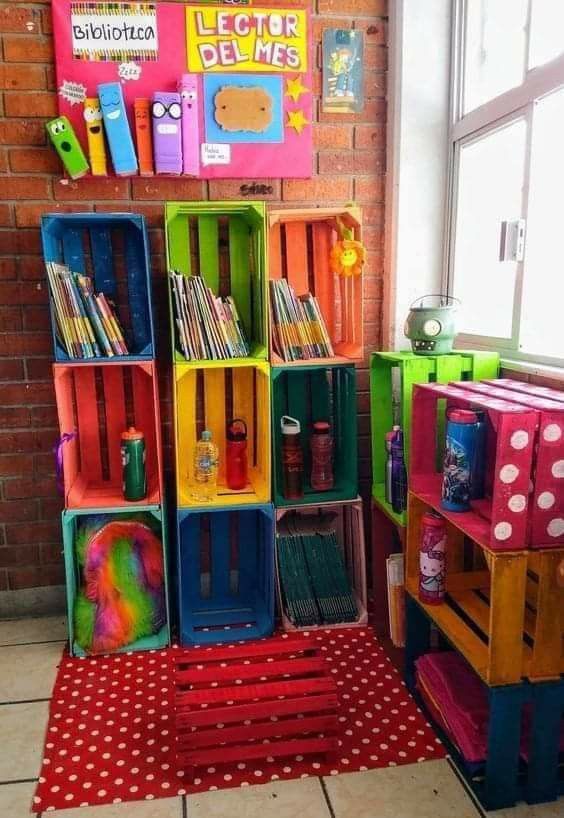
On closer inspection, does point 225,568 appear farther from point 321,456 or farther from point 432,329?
point 432,329

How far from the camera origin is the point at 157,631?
2412 mm

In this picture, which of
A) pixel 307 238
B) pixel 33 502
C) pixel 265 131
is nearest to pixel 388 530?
pixel 307 238

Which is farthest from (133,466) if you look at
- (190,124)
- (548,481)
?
(548,481)

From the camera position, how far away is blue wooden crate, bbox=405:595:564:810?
5.22 feet

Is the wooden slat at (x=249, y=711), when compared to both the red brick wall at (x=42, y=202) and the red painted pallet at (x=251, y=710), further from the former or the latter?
the red brick wall at (x=42, y=202)

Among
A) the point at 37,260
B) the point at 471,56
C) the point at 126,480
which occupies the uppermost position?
the point at 471,56

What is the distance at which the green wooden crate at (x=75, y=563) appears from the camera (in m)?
2.27

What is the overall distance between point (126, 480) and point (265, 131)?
56.2 inches

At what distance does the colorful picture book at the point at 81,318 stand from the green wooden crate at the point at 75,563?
0.56 metres

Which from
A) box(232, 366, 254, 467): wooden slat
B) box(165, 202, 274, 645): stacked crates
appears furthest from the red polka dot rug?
box(232, 366, 254, 467): wooden slat

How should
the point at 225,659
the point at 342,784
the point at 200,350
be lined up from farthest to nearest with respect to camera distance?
the point at 200,350, the point at 225,659, the point at 342,784

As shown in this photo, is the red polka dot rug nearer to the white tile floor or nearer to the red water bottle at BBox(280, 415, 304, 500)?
the white tile floor

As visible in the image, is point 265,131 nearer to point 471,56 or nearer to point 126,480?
point 471,56

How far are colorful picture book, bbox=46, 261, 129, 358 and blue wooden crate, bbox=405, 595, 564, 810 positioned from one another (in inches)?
63.9
